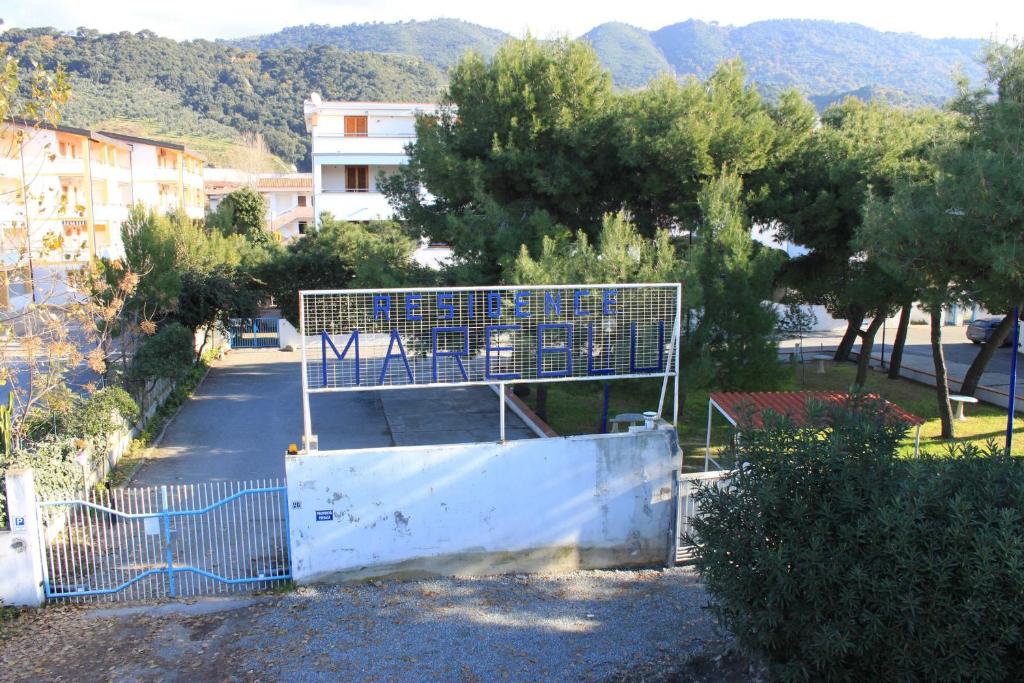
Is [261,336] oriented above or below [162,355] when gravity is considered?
below

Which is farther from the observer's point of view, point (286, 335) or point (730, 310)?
point (286, 335)

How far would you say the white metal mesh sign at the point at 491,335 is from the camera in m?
9.31

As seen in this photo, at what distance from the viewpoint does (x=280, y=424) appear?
742 inches

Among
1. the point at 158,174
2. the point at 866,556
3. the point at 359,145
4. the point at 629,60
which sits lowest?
the point at 866,556

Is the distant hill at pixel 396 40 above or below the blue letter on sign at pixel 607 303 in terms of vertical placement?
above

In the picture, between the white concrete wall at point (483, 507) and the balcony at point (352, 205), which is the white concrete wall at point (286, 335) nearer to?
the balcony at point (352, 205)

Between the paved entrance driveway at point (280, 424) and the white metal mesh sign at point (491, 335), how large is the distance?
5915mm

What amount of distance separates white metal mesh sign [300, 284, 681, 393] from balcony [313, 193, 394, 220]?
29101mm

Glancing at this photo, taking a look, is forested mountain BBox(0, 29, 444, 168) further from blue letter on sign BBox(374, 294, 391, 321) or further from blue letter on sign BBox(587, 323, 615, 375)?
blue letter on sign BBox(587, 323, 615, 375)

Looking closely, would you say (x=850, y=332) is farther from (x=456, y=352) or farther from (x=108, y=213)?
(x=108, y=213)

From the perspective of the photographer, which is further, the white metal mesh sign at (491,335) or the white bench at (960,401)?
the white bench at (960,401)

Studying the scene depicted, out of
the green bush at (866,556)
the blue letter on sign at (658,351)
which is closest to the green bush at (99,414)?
the blue letter on sign at (658,351)

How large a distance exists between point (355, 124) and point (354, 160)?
321cm

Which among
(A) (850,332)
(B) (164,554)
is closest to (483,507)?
(B) (164,554)
